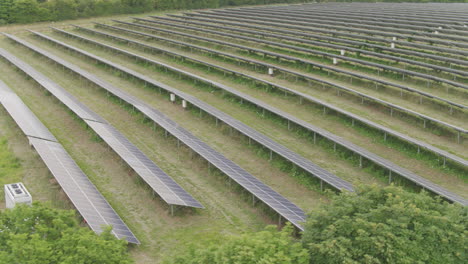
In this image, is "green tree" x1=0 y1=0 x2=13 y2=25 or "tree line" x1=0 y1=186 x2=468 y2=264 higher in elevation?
"green tree" x1=0 y1=0 x2=13 y2=25

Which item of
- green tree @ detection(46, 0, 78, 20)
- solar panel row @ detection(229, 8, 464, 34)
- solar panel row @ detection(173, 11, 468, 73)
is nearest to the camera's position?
solar panel row @ detection(173, 11, 468, 73)

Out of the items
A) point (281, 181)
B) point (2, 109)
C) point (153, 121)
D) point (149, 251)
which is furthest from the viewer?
point (2, 109)

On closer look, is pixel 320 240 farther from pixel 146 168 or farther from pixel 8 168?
pixel 8 168

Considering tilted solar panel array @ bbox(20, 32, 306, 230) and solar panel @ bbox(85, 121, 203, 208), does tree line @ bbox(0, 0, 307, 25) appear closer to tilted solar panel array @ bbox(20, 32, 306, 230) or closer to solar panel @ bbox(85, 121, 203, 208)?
tilted solar panel array @ bbox(20, 32, 306, 230)

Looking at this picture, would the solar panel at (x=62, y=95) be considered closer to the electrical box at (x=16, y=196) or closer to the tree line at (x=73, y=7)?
the electrical box at (x=16, y=196)

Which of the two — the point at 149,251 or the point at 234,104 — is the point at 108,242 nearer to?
the point at 149,251

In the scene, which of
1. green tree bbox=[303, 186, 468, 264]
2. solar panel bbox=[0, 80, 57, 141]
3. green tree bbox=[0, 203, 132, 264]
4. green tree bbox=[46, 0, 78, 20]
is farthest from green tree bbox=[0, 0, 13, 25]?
green tree bbox=[303, 186, 468, 264]

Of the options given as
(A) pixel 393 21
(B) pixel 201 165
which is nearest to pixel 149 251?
(B) pixel 201 165
